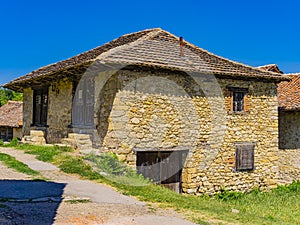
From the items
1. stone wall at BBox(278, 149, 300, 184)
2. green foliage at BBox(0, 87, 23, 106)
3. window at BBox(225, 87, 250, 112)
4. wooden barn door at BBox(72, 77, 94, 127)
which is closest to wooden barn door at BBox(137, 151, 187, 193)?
wooden barn door at BBox(72, 77, 94, 127)

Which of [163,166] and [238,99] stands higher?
[238,99]

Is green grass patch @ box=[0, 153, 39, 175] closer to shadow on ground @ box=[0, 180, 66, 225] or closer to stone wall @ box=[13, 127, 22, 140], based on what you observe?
shadow on ground @ box=[0, 180, 66, 225]

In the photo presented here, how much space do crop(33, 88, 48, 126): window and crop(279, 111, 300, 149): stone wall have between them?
10.7 meters

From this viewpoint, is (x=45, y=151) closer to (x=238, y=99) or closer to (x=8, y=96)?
(x=238, y=99)

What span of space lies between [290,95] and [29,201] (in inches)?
564

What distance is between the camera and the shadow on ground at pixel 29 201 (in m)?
6.20

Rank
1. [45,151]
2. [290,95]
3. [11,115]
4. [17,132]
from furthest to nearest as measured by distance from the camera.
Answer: [11,115], [17,132], [290,95], [45,151]

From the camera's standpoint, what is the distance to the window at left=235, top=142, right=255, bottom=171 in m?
14.8

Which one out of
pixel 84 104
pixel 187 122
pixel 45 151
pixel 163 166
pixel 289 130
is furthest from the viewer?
pixel 289 130

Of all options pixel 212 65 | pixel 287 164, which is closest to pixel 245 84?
pixel 212 65

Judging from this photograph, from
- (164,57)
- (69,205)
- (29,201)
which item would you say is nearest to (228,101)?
(164,57)

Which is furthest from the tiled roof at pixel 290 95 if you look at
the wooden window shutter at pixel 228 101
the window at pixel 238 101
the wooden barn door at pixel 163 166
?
the wooden barn door at pixel 163 166

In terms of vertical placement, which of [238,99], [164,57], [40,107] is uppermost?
[164,57]

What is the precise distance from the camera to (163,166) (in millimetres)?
13828
